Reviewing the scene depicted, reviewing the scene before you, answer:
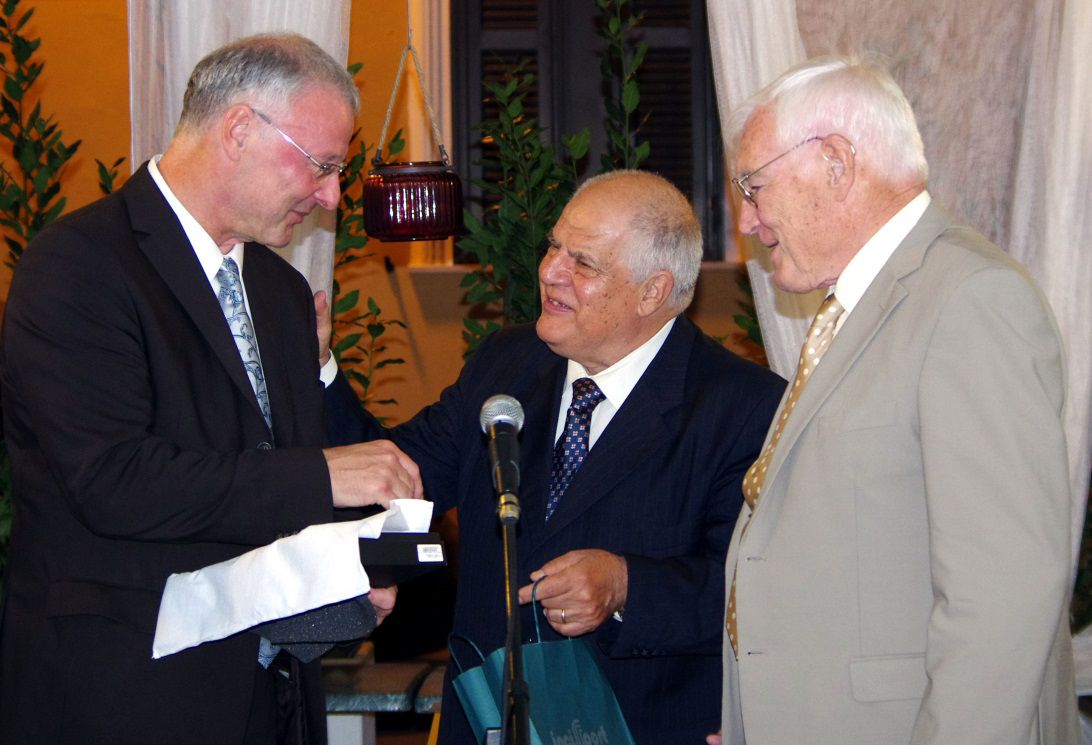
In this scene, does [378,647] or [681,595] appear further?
[378,647]

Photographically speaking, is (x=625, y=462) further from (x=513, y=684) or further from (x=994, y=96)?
(x=994, y=96)

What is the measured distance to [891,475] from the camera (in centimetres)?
149

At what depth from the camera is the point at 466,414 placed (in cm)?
243

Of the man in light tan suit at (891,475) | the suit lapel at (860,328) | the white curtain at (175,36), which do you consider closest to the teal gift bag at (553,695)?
the man in light tan suit at (891,475)

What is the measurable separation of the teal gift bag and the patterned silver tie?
1.82ft

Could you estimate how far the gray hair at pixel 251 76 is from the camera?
73.7 inches

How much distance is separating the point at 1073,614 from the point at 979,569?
1.94 metres

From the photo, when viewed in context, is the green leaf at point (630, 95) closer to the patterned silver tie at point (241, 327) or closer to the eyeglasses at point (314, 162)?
the eyeglasses at point (314, 162)

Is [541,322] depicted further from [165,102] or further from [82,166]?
[82,166]

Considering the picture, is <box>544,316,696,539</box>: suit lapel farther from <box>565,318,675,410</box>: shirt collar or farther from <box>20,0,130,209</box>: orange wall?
<box>20,0,130,209</box>: orange wall

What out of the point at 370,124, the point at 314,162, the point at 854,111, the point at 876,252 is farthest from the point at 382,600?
the point at 370,124

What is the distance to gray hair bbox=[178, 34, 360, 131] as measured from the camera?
1871 mm

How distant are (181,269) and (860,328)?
1054 millimetres

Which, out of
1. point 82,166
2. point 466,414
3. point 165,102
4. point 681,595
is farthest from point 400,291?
point 681,595
